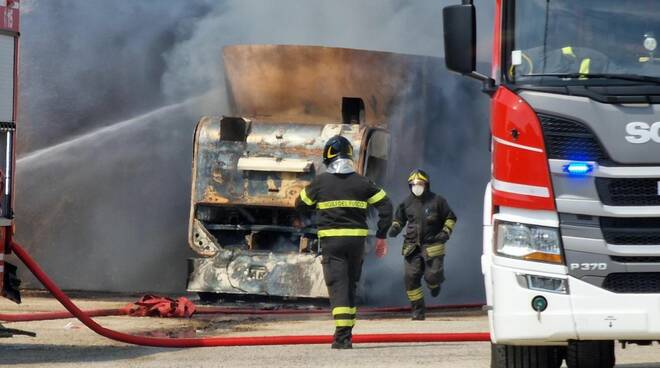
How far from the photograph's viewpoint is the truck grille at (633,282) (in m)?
7.09

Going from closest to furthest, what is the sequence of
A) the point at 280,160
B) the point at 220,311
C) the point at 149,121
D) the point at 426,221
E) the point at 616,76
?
the point at 616,76 < the point at 220,311 < the point at 426,221 < the point at 280,160 < the point at 149,121

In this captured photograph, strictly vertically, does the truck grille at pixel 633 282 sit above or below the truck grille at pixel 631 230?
below

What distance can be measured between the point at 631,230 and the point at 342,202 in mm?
4124

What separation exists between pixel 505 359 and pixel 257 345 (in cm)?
354

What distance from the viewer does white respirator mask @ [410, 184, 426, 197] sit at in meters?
14.5

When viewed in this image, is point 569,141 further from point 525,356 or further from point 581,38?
point 525,356

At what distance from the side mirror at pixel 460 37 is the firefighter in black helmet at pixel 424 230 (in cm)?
686

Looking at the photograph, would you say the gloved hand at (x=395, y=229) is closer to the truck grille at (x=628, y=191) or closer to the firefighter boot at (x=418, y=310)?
the firefighter boot at (x=418, y=310)

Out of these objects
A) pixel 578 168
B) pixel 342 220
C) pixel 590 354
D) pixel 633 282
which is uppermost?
pixel 578 168

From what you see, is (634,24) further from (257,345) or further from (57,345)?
(57,345)

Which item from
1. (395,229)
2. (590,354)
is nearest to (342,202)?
(590,354)

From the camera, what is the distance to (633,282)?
23.3 feet

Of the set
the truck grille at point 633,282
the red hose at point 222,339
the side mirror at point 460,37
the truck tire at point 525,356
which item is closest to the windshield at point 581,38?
the side mirror at point 460,37

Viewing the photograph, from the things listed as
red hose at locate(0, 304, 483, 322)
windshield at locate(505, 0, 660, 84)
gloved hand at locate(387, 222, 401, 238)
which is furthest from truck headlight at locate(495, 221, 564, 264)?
gloved hand at locate(387, 222, 401, 238)
